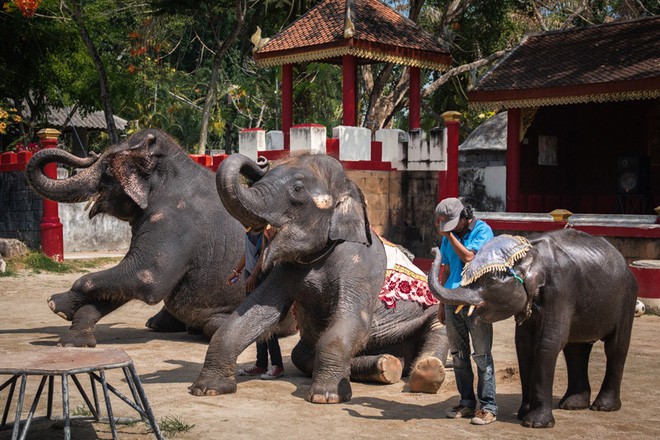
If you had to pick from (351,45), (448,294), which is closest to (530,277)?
(448,294)

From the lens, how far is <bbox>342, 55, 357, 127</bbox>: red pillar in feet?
59.5

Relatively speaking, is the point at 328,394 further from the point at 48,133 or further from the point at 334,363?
the point at 48,133

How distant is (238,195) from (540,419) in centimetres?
248

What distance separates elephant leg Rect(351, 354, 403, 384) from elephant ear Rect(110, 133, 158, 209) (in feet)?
9.40

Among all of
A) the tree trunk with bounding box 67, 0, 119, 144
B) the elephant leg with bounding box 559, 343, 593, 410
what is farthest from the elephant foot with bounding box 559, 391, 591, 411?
the tree trunk with bounding box 67, 0, 119, 144

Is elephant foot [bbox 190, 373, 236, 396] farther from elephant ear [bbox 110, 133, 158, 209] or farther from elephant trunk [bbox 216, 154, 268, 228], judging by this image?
elephant ear [bbox 110, 133, 158, 209]

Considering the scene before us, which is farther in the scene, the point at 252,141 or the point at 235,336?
the point at 252,141

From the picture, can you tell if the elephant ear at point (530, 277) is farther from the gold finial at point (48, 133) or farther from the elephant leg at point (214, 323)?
the gold finial at point (48, 133)

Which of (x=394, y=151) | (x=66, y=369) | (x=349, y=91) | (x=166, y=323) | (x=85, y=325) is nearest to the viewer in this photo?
(x=66, y=369)

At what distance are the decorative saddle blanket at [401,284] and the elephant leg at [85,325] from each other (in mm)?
2746

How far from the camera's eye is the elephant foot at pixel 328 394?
20.7 feet

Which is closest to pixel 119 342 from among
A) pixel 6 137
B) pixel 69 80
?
pixel 69 80

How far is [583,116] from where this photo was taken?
2025 centimetres

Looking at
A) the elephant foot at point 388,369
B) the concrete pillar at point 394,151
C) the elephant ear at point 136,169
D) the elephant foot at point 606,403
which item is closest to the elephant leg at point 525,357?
the elephant foot at point 606,403
